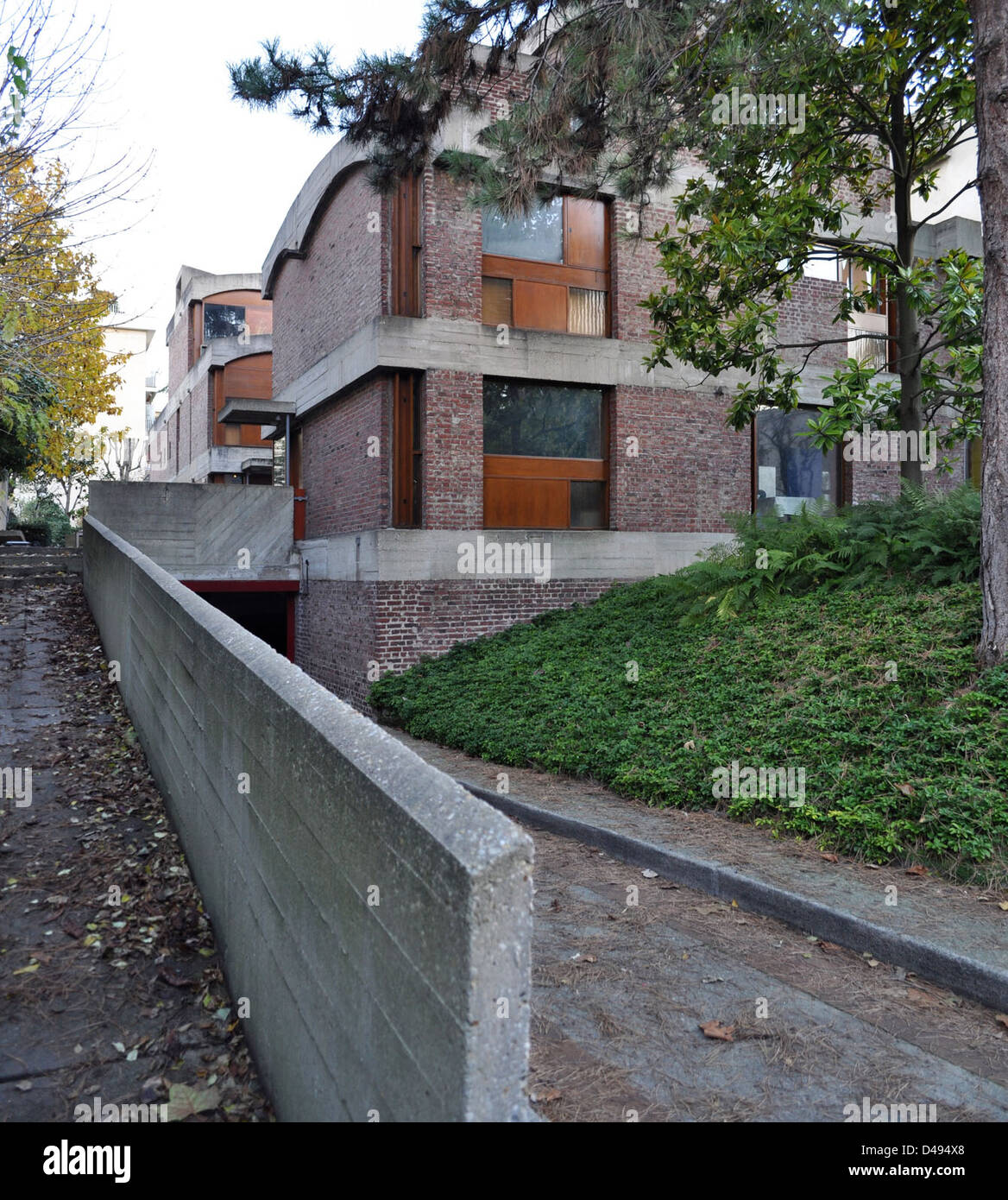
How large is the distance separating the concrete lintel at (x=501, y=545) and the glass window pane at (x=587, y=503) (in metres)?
0.32

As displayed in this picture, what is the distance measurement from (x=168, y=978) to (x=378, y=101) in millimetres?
9126

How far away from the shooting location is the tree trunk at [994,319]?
24.3 ft

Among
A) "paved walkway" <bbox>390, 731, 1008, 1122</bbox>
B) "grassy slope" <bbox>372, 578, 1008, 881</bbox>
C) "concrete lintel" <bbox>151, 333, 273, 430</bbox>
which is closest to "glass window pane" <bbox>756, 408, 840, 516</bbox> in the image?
"grassy slope" <bbox>372, 578, 1008, 881</bbox>

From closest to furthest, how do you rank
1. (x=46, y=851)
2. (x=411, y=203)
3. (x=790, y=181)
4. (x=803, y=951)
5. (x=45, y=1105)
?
(x=45, y=1105) → (x=803, y=951) → (x=46, y=851) → (x=790, y=181) → (x=411, y=203)

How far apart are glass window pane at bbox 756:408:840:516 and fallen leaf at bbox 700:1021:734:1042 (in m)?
13.8

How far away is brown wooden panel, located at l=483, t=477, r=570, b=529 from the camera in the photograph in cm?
1548

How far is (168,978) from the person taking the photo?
4.50 metres

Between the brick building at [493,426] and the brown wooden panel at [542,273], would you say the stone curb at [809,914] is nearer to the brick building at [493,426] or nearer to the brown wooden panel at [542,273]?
the brick building at [493,426]

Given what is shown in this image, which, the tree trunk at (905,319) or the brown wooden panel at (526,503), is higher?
the tree trunk at (905,319)

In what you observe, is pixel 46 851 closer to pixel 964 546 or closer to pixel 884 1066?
pixel 884 1066

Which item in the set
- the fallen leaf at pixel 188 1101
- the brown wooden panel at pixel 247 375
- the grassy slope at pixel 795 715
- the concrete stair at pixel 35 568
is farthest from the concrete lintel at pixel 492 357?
the brown wooden panel at pixel 247 375

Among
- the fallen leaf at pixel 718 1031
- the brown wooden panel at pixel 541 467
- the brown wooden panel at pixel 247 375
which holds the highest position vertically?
the brown wooden panel at pixel 247 375

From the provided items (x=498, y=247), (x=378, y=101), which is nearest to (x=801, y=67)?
(x=378, y=101)
